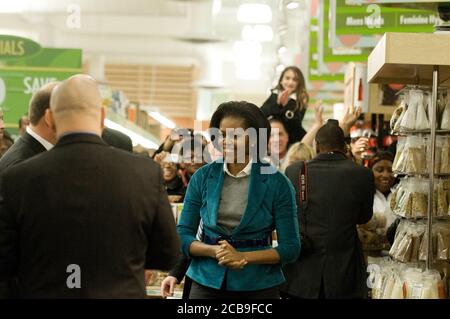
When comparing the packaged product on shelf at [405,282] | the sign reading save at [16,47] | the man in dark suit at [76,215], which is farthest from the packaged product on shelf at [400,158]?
the sign reading save at [16,47]

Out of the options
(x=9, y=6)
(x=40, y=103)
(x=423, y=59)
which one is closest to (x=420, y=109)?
(x=423, y=59)

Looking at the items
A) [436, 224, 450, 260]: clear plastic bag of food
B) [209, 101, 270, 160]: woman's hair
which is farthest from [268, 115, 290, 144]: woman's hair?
[209, 101, 270, 160]: woman's hair

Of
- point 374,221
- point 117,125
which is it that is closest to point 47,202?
point 374,221

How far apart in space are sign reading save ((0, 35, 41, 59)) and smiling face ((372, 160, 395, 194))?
532cm

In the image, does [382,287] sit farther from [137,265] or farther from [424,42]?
[137,265]

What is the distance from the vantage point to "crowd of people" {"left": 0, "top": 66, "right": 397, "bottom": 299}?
322 cm

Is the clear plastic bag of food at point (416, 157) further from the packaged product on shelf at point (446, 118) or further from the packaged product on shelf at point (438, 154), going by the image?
the packaged product on shelf at point (446, 118)

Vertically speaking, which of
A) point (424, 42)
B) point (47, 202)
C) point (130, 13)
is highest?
point (130, 13)

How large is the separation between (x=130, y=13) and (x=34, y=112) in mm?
15982

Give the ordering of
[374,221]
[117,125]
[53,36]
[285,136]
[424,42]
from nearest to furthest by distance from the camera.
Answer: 1. [424,42]
2. [374,221]
3. [285,136]
4. [117,125]
5. [53,36]

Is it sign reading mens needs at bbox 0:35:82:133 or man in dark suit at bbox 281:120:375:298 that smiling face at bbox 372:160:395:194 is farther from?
sign reading mens needs at bbox 0:35:82:133

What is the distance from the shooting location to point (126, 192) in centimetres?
326

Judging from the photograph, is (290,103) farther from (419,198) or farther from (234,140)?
(234,140)
